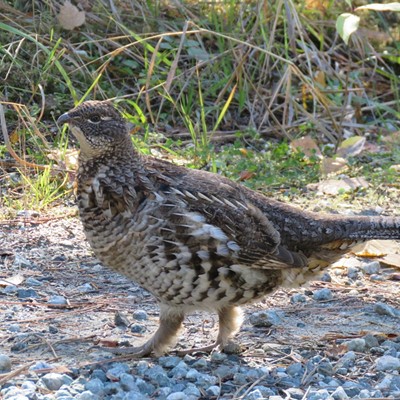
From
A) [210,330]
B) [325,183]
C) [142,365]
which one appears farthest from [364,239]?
[325,183]

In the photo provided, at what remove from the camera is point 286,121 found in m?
8.18

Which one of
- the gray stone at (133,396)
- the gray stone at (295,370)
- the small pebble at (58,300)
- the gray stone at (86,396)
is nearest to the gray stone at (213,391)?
the gray stone at (133,396)

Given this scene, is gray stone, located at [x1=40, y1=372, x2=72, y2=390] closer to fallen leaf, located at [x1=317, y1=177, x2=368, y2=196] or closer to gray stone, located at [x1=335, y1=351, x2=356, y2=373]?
gray stone, located at [x1=335, y1=351, x2=356, y2=373]

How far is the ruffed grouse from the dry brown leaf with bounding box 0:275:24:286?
102 centimetres

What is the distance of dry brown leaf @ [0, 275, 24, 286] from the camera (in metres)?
5.16

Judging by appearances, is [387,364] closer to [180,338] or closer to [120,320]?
[180,338]

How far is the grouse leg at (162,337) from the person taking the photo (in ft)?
14.4

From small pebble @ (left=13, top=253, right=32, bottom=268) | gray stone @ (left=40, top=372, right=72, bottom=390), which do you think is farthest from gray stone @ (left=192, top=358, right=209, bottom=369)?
small pebble @ (left=13, top=253, right=32, bottom=268)

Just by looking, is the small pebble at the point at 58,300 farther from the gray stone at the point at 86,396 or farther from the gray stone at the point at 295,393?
the gray stone at the point at 295,393

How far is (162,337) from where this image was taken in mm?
4402

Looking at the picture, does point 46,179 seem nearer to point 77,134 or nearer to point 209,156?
point 209,156

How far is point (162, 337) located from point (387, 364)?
107 cm

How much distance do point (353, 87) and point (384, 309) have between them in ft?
13.8

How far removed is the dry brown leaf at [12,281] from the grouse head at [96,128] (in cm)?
107
